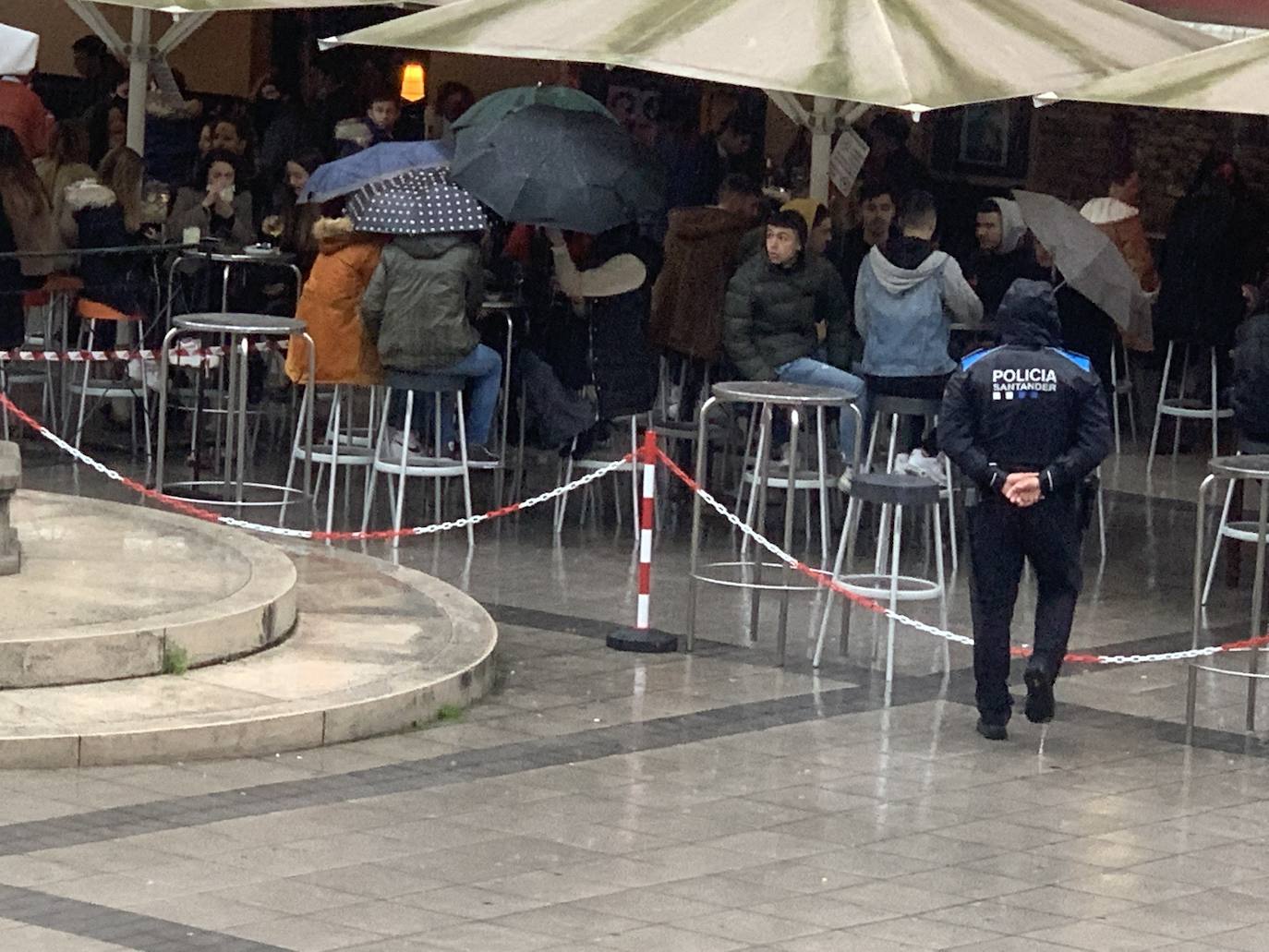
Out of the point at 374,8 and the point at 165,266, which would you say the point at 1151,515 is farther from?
the point at 374,8

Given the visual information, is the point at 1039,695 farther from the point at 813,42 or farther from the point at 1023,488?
the point at 813,42

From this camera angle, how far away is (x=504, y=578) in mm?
12695

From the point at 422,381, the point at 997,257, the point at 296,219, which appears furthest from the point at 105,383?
the point at 997,257

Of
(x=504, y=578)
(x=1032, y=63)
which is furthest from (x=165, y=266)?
(x=1032, y=63)

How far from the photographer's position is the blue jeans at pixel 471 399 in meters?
13.4

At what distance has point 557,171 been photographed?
529 inches

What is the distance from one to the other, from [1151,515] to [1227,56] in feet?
14.6

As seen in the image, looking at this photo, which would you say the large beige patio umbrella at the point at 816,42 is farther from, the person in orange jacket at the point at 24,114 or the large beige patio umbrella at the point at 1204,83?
the person in orange jacket at the point at 24,114

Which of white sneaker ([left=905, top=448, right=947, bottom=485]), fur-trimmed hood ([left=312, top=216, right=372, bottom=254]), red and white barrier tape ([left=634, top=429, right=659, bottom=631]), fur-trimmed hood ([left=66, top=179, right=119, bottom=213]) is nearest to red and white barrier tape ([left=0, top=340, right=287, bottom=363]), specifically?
fur-trimmed hood ([left=66, top=179, right=119, bottom=213])

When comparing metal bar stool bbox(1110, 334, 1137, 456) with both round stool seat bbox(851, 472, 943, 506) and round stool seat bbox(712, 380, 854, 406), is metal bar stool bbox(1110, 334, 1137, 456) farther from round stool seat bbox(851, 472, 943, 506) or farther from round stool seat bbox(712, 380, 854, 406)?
round stool seat bbox(851, 472, 943, 506)

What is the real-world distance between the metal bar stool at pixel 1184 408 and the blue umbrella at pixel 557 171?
464 cm

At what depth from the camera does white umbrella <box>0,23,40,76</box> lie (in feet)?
39.3

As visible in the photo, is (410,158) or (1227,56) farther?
(410,158)

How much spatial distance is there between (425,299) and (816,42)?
2242 millimetres
